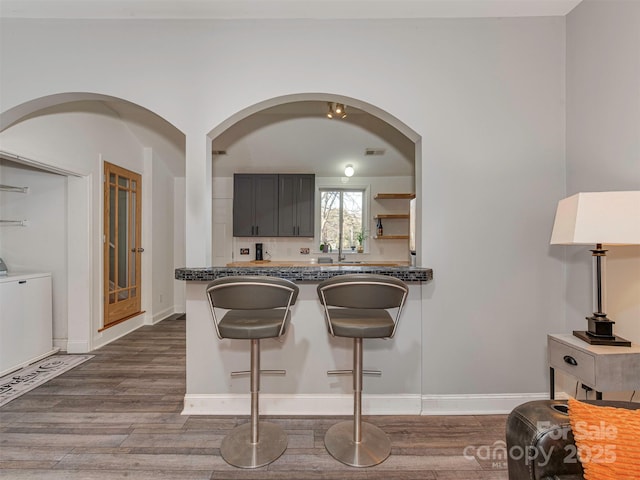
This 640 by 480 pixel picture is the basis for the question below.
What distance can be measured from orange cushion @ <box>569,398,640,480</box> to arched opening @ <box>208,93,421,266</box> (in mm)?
3128

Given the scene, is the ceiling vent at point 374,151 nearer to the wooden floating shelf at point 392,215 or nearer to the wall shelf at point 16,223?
the wooden floating shelf at point 392,215

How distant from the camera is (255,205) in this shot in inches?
197

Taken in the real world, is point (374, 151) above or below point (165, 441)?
above

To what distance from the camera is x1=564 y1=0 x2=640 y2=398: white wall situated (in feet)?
5.67

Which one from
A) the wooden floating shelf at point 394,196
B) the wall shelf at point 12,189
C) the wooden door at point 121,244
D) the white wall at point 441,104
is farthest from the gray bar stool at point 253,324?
the wooden floating shelf at point 394,196

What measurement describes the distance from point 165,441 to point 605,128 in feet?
10.9

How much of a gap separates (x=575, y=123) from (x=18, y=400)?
14.9 feet

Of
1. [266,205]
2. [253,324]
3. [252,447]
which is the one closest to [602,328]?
[253,324]

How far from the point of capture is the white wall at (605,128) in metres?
1.73

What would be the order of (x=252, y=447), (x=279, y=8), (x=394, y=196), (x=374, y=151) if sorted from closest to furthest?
(x=252, y=447)
(x=279, y=8)
(x=374, y=151)
(x=394, y=196)

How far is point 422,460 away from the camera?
1.72 metres

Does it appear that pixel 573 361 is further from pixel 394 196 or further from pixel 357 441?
pixel 394 196

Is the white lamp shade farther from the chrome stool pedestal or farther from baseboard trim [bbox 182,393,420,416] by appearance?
baseboard trim [bbox 182,393,420,416]

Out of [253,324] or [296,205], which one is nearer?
[253,324]
